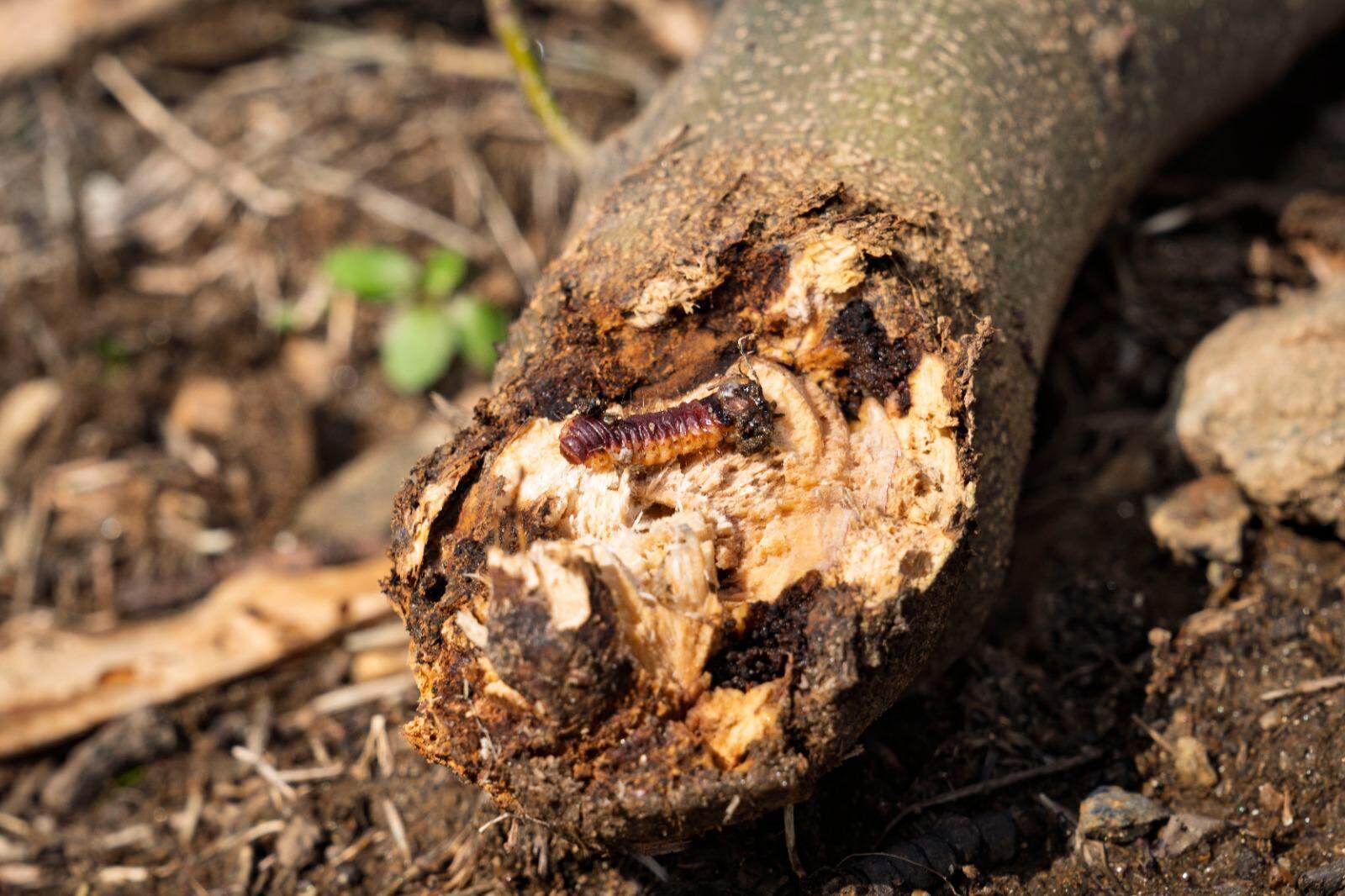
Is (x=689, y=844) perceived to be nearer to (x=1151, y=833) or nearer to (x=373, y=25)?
(x=1151, y=833)

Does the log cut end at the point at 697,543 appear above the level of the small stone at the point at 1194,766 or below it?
above

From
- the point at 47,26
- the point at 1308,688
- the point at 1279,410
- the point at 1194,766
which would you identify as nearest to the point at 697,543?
the point at 1194,766

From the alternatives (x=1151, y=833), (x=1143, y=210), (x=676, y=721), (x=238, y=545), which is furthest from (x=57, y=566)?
(x=1143, y=210)

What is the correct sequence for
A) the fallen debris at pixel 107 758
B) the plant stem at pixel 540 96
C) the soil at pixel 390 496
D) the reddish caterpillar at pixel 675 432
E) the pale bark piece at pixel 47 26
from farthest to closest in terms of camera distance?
the pale bark piece at pixel 47 26, the plant stem at pixel 540 96, the fallen debris at pixel 107 758, the soil at pixel 390 496, the reddish caterpillar at pixel 675 432

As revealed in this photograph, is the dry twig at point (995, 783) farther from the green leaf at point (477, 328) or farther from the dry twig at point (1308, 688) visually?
the green leaf at point (477, 328)

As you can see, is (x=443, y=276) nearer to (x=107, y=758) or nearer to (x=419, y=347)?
(x=419, y=347)

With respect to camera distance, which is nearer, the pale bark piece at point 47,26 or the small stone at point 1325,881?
the small stone at point 1325,881

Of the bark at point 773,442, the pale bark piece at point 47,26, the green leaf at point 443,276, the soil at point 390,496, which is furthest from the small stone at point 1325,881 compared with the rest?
the pale bark piece at point 47,26

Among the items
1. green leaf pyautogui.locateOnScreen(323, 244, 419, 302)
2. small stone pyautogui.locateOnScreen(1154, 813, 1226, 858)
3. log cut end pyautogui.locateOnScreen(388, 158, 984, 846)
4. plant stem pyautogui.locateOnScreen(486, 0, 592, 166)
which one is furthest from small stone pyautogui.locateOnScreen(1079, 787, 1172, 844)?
green leaf pyautogui.locateOnScreen(323, 244, 419, 302)
